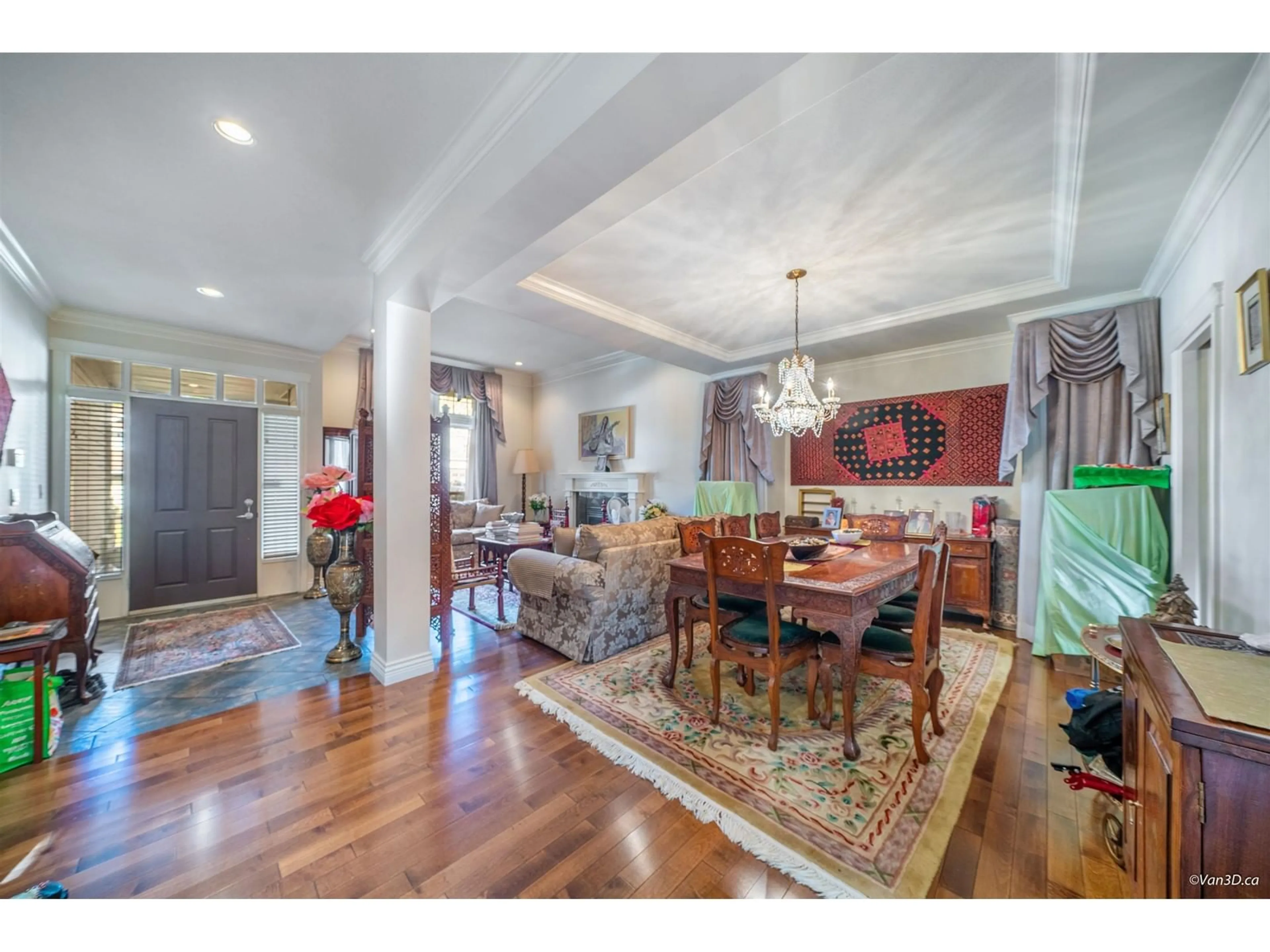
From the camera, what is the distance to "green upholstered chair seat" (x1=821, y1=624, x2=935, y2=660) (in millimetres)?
1893

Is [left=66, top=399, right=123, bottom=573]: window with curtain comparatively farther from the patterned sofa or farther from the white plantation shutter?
the patterned sofa

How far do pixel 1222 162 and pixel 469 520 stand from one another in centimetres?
668

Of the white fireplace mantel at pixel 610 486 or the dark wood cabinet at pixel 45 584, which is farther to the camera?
the white fireplace mantel at pixel 610 486

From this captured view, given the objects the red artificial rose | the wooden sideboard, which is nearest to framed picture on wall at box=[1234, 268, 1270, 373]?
the wooden sideboard

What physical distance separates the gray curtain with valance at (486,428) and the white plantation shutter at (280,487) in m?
2.29

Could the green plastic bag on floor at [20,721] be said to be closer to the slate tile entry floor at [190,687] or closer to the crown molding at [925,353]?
the slate tile entry floor at [190,687]

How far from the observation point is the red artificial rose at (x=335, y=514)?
2.91 m

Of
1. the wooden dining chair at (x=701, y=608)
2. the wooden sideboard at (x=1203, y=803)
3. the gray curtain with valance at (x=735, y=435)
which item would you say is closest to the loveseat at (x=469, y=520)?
the gray curtain with valance at (x=735, y=435)

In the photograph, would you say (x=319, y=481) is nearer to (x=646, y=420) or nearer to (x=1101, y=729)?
(x=646, y=420)

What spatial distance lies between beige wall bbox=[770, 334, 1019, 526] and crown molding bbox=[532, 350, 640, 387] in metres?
2.13
